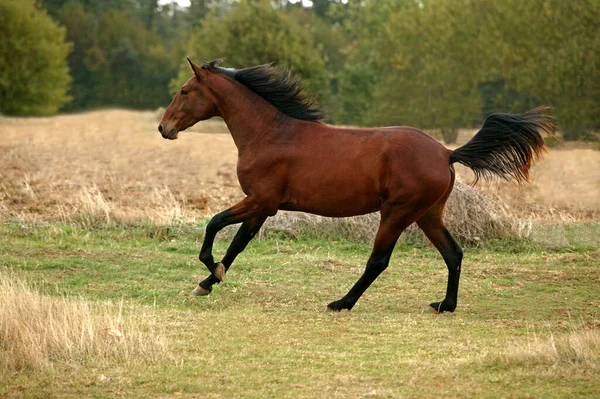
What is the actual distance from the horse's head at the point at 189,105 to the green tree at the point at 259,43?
29.9 m

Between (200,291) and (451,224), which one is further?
(451,224)

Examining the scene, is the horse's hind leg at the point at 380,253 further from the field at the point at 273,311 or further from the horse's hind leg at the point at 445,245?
the horse's hind leg at the point at 445,245

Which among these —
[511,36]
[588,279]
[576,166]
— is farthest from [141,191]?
[511,36]

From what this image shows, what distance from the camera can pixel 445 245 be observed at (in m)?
9.36

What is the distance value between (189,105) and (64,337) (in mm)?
3550

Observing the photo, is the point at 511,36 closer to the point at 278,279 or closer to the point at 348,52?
the point at 348,52

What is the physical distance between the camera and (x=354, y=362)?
6.82 m

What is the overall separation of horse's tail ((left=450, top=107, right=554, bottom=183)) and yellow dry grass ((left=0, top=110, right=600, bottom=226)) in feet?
12.5

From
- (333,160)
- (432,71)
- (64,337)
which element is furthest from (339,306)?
(432,71)

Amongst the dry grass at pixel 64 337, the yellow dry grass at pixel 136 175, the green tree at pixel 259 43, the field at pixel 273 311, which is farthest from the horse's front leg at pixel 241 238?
the green tree at pixel 259 43

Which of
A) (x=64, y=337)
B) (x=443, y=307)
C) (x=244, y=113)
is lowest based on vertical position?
(x=443, y=307)

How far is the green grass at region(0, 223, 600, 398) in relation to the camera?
6.21m

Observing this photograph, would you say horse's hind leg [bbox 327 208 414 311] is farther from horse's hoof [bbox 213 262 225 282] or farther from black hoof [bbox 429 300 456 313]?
horse's hoof [bbox 213 262 225 282]

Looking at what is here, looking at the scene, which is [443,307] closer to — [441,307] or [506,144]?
[441,307]
